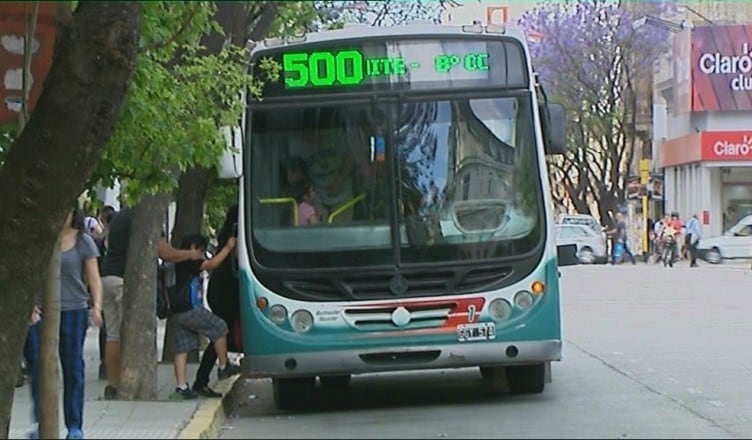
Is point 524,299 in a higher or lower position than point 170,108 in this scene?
lower

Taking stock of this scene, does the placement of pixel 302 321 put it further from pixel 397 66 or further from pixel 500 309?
pixel 397 66

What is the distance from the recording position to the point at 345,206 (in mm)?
12539

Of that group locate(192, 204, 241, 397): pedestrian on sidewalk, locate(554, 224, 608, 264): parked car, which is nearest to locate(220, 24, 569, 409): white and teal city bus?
locate(192, 204, 241, 397): pedestrian on sidewalk

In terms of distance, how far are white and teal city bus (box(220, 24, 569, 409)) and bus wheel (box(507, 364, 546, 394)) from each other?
930 millimetres

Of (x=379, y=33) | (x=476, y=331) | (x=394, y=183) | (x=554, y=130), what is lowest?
(x=476, y=331)

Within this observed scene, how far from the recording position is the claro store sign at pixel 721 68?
184ft

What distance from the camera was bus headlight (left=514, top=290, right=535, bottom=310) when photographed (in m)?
12.4

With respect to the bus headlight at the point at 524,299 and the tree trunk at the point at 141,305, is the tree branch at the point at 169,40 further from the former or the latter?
the bus headlight at the point at 524,299

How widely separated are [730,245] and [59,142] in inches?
1735

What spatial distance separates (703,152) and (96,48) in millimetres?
50196

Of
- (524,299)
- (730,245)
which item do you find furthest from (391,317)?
(730,245)

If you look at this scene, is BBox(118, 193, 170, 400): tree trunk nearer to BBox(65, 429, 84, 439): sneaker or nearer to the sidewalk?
A: the sidewalk

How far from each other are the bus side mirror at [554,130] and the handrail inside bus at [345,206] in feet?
5.75

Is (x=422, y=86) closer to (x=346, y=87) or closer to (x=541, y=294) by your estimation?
(x=346, y=87)
